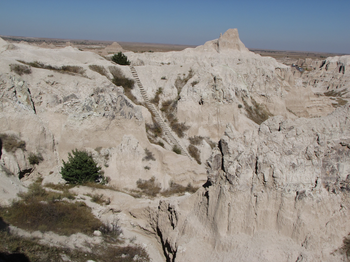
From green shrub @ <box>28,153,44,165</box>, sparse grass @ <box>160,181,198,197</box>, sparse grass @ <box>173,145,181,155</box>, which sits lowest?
sparse grass @ <box>160,181,198,197</box>

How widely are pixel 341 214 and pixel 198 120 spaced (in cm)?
1801

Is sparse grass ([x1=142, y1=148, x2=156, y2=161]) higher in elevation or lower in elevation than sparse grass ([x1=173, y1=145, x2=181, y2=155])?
higher

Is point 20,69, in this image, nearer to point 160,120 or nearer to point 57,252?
point 160,120

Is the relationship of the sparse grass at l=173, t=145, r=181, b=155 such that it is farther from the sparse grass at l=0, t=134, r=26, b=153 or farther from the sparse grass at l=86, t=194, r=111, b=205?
the sparse grass at l=0, t=134, r=26, b=153

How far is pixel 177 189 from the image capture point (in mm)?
15906

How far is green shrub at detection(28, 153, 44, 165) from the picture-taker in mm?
14553

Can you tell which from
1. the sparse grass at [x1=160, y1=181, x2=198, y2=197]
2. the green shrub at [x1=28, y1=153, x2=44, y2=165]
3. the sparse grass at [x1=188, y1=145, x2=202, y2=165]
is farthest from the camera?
the sparse grass at [x1=188, y1=145, x2=202, y2=165]

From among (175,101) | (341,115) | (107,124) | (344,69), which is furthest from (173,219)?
(344,69)

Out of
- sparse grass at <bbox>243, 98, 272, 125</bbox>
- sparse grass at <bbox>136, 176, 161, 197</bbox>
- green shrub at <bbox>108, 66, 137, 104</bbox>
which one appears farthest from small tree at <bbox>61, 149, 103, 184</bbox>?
sparse grass at <bbox>243, 98, 272, 125</bbox>

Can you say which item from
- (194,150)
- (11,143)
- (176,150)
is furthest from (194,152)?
(11,143)

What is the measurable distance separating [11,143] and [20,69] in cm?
615

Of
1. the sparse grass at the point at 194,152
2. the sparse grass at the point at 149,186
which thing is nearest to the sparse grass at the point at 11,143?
the sparse grass at the point at 149,186

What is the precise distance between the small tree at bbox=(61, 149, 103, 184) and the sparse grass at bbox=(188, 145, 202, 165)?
9.49 meters

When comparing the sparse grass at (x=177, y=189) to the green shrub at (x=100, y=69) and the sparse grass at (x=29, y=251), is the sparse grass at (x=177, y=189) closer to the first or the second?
the sparse grass at (x=29, y=251)
